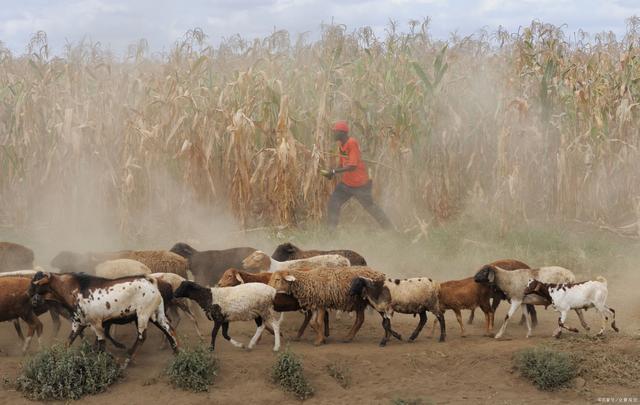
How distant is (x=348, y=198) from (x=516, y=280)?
4.61 m

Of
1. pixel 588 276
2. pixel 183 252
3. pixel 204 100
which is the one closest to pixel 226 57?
pixel 204 100

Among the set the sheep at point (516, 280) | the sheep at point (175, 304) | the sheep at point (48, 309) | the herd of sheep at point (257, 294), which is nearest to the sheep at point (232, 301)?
the herd of sheep at point (257, 294)

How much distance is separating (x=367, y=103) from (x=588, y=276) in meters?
5.07

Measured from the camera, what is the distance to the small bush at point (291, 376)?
8.45m

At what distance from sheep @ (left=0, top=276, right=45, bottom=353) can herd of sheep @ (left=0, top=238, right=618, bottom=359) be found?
1cm

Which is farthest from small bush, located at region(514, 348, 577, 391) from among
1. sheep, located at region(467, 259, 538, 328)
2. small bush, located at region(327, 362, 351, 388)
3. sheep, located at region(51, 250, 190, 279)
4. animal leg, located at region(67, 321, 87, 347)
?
animal leg, located at region(67, 321, 87, 347)

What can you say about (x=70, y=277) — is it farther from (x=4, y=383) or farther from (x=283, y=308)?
(x=283, y=308)

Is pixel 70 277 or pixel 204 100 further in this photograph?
pixel 204 100

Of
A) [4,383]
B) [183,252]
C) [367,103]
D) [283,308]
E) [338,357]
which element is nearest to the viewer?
[4,383]

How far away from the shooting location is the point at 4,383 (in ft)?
27.9

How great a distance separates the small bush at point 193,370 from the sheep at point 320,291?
58.1 inches

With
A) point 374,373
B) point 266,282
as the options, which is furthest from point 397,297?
point 266,282

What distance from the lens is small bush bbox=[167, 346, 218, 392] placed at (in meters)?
8.43

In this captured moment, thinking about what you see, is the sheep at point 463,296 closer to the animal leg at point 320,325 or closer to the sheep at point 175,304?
the animal leg at point 320,325
